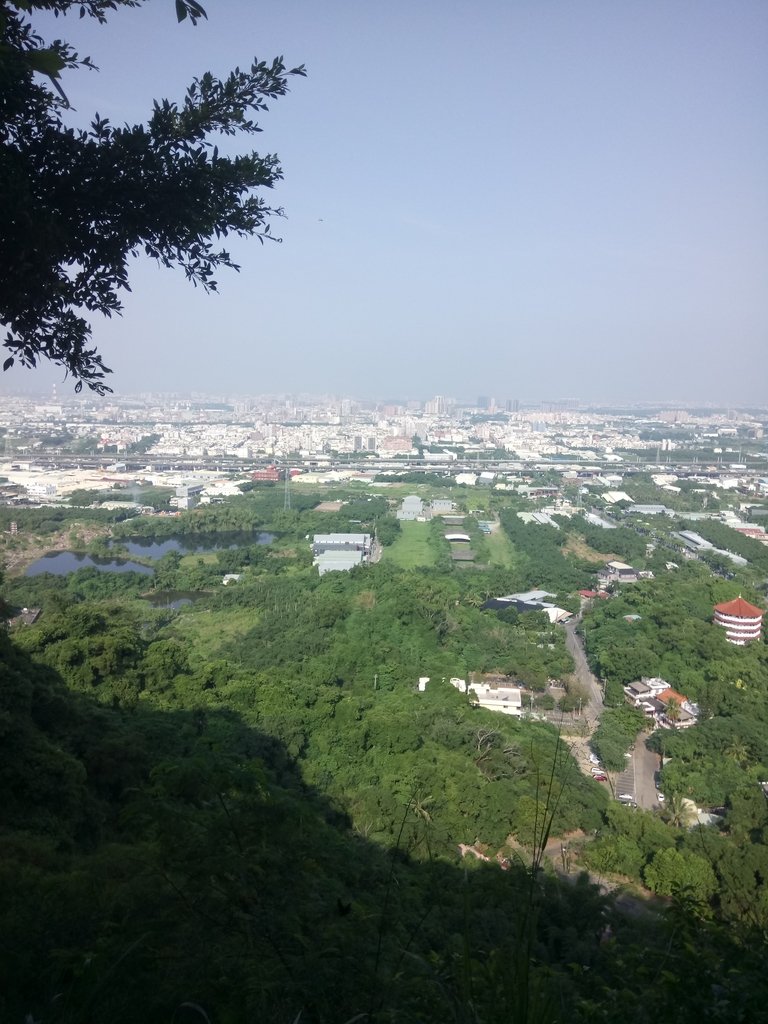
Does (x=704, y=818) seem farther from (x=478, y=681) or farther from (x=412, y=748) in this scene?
(x=478, y=681)

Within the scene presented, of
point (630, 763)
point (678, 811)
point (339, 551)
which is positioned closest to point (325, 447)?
point (339, 551)

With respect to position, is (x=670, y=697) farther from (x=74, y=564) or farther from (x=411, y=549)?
(x=74, y=564)

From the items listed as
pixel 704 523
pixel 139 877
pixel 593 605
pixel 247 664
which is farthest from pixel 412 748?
pixel 704 523

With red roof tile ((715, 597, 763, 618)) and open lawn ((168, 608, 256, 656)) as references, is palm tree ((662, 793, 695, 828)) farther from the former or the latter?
open lawn ((168, 608, 256, 656))

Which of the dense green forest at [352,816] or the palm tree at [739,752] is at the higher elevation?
the dense green forest at [352,816]

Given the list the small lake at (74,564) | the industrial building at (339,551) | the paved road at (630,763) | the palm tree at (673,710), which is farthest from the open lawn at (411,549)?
the palm tree at (673,710)

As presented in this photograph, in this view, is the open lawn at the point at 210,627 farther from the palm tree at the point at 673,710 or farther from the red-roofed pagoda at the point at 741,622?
the red-roofed pagoda at the point at 741,622
